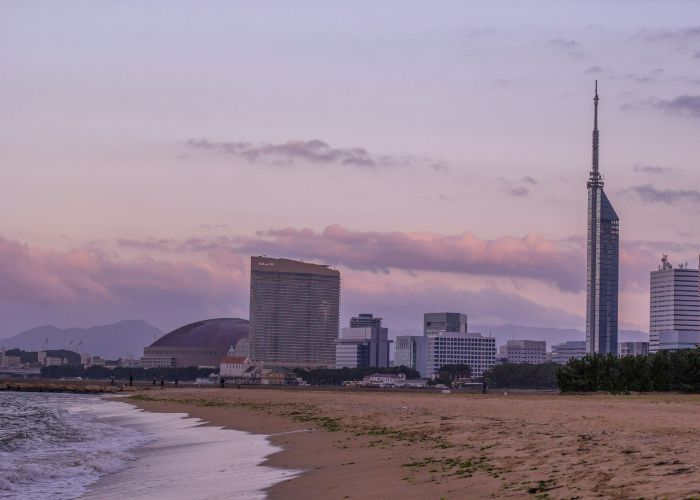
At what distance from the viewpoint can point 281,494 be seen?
2678cm

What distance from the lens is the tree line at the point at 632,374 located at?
330ft

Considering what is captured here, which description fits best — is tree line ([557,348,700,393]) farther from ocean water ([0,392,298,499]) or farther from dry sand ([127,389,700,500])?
dry sand ([127,389,700,500])

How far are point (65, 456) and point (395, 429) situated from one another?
1457 cm

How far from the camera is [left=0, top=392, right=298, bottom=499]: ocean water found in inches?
1191

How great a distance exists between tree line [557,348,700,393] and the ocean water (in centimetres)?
4980

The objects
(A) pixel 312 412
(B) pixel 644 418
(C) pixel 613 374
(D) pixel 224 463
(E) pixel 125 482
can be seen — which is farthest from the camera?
(C) pixel 613 374

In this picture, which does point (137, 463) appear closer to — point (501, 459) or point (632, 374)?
point (501, 459)

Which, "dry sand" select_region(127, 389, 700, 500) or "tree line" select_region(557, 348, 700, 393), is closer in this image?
"dry sand" select_region(127, 389, 700, 500)

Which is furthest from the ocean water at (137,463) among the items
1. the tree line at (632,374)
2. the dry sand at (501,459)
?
the tree line at (632,374)

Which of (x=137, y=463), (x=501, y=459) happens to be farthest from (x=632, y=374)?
(x=501, y=459)

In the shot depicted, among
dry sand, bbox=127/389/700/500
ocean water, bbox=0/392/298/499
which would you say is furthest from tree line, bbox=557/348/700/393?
dry sand, bbox=127/389/700/500

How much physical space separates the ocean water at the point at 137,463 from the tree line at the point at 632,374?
49.8 metres

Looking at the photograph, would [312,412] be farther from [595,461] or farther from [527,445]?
[595,461]

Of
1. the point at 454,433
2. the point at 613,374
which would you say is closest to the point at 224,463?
the point at 454,433
